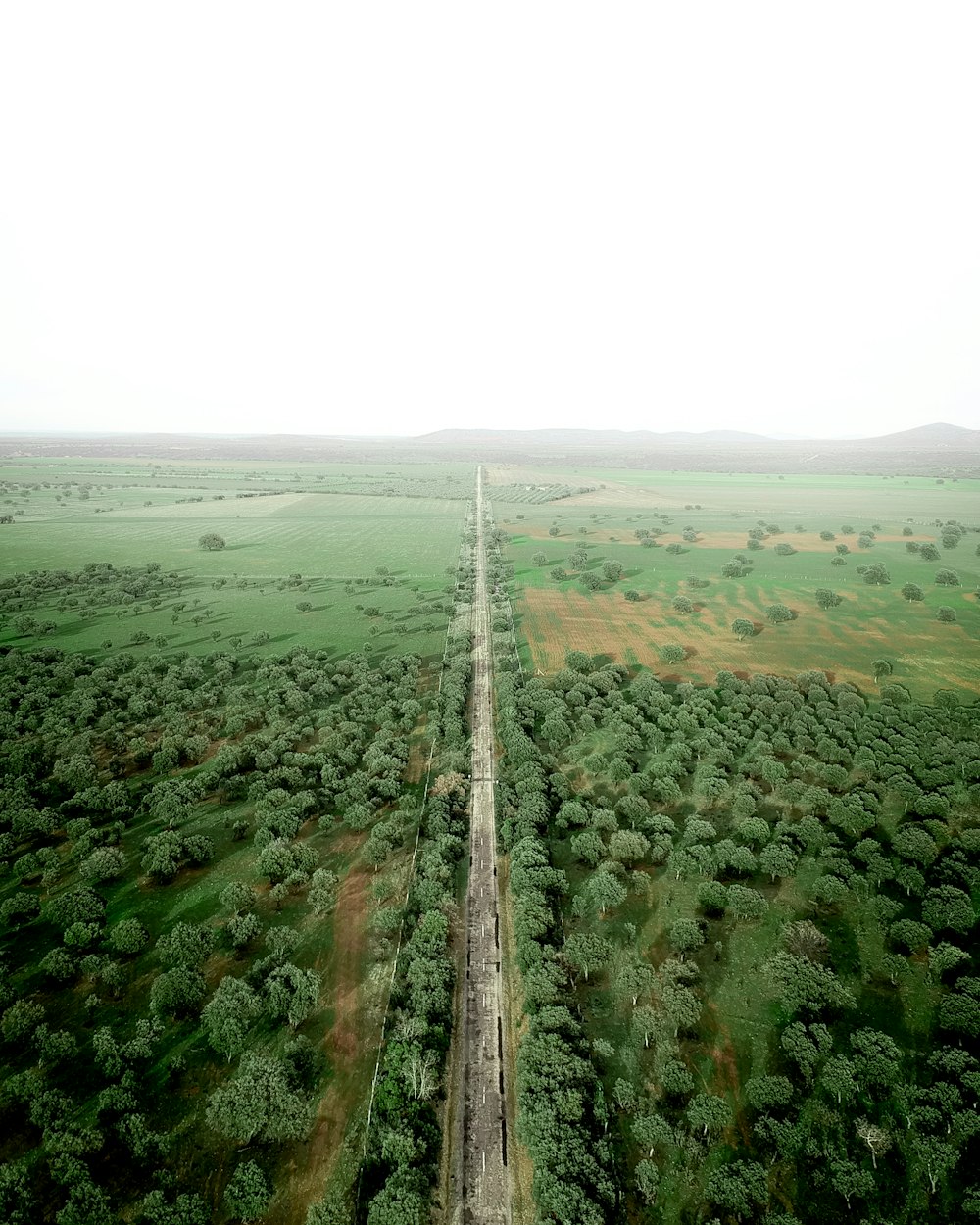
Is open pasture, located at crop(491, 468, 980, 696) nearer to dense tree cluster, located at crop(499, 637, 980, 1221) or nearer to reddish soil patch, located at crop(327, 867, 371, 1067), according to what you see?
dense tree cluster, located at crop(499, 637, 980, 1221)

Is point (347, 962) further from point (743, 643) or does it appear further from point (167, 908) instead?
point (743, 643)

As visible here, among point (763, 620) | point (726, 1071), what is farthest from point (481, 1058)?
point (763, 620)

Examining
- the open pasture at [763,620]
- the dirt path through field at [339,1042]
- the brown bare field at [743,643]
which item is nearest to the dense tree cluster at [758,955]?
the dirt path through field at [339,1042]

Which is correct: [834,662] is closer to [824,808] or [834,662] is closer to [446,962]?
[824,808]

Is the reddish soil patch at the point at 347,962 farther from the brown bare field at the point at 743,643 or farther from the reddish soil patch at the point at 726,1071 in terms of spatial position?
the brown bare field at the point at 743,643

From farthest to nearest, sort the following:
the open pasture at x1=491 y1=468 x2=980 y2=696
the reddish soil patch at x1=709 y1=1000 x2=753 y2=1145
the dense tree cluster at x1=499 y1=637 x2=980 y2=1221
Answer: the open pasture at x1=491 y1=468 x2=980 y2=696 < the reddish soil patch at x1=709 y1=1000 x2=753 y2=1145 < the dense tree cluster at x1=499 y1=637 x2=980 y2=1221

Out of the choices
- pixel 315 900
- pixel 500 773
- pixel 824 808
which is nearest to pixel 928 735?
pixel 824 808

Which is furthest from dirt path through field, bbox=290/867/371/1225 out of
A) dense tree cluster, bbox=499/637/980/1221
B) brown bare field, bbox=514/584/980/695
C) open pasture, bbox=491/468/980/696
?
open pasture, bbox=491/468/980/696
